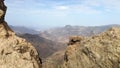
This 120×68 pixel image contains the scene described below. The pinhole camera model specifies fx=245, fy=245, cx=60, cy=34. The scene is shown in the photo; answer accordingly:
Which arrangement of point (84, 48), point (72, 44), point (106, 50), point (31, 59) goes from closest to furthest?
point (31, 59) < point (106, 50) < point (84, 48) < point (72, 44)

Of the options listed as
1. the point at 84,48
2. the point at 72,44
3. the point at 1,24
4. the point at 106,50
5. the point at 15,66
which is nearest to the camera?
the point at 15,66

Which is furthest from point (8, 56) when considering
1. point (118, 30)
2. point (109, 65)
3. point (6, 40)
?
point (118, 30)

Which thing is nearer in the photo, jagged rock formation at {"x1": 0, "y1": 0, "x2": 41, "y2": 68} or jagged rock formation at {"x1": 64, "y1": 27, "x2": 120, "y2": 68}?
jagged rock formation at {"x1": 0, "y1": 0, "x2": 41, "y2": 68}

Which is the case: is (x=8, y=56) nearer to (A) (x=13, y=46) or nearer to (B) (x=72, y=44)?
(A) (x=13, y=46)

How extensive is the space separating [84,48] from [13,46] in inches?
441

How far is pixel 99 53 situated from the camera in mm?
27281

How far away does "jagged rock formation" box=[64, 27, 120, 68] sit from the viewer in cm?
2558

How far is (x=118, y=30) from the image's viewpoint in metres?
27.5

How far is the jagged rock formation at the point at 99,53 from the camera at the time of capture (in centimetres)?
2558

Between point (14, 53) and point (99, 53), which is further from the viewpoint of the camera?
point (99, 53)

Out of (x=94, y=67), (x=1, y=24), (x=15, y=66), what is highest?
(x=1, y=24)

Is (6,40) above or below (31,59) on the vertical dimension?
above

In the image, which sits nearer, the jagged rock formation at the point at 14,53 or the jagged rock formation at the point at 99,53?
the jagged rock formation at the point at 14,53

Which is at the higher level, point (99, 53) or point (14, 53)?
point (14, 53)
